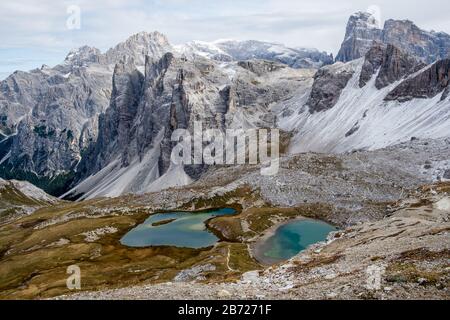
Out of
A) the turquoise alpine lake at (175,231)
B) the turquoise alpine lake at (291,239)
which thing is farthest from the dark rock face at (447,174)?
the turquoise alpine lake at (175,231)

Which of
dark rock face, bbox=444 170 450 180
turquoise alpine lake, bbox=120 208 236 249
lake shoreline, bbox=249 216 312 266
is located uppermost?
dark rock face, bbox=444 170 450 180

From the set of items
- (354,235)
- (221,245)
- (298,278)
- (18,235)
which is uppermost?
(298,278)

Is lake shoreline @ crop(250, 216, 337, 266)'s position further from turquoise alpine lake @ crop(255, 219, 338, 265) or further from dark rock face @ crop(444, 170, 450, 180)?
dark rock face @ crop(444, 170, 450, 180)


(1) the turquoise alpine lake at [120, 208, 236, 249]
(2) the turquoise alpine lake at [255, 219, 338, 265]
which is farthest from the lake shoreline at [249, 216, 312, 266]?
(1) the turquoise alpine lake at [120, 208, 236, 249]

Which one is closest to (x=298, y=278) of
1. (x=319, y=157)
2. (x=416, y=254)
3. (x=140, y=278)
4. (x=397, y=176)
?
(x=416, y=254)

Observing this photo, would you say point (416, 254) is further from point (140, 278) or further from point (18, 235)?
point (18, 235)

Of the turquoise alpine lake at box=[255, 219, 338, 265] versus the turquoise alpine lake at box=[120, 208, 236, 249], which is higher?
the turquoise alpine lake at box=[255, 219, 338, 265]
